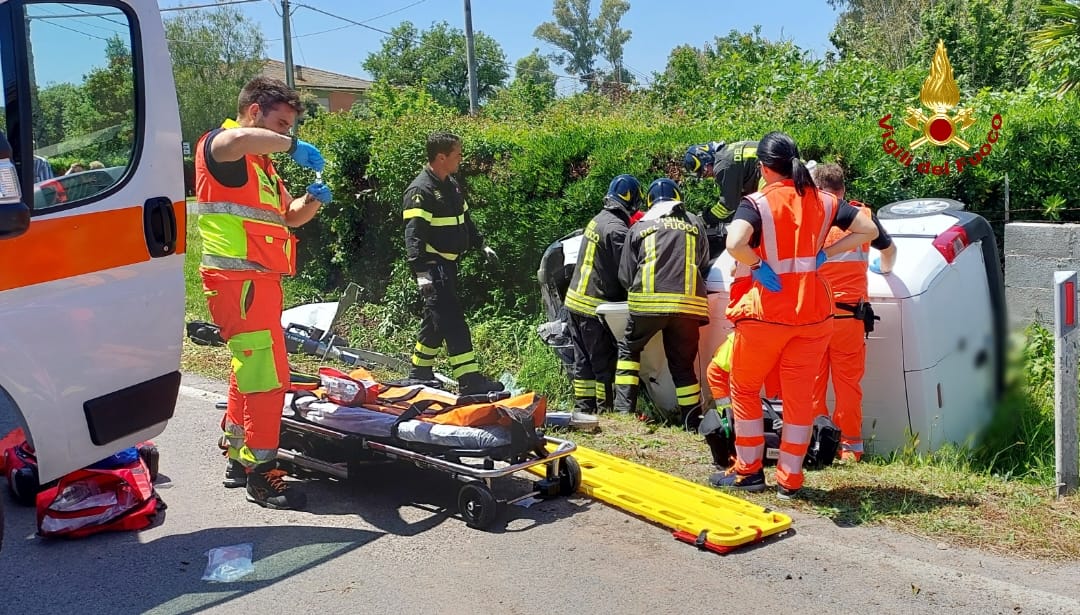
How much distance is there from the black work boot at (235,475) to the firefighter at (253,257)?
356mm

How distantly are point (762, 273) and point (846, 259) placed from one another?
41.3 inches

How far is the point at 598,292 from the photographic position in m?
7.19

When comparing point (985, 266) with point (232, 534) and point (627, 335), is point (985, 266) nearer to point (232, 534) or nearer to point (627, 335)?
point (627, 335)

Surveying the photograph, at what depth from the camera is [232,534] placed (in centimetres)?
491

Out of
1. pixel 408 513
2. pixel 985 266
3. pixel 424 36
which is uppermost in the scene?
pixel 424 36

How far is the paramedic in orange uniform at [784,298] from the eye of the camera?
4922 mm

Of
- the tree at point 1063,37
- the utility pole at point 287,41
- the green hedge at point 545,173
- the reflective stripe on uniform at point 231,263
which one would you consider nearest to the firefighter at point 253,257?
the reflective stripe on uniform at point 231,263

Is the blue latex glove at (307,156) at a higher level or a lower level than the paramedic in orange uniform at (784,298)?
higher

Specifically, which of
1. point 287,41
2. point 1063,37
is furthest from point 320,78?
point 1063,37

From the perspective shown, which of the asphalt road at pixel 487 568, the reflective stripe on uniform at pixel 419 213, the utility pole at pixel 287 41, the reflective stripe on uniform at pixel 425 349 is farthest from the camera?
the utility pole at pixel 287 41

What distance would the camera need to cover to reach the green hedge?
6871mm

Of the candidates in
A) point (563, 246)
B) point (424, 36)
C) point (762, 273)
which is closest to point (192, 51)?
point (424, 36)

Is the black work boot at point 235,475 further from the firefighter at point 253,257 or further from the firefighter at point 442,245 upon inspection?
the firefighter at point 442,245

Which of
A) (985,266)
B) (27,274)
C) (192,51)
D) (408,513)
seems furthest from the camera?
(192,51)
